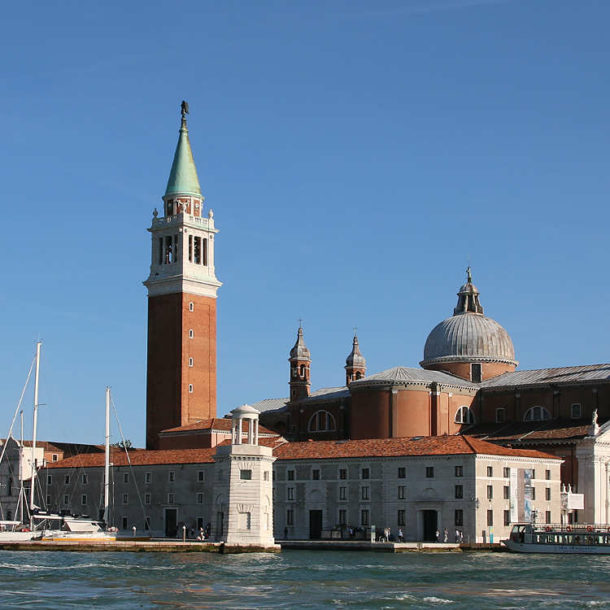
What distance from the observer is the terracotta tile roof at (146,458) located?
7056cm

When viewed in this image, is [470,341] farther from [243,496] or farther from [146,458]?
[243,496]

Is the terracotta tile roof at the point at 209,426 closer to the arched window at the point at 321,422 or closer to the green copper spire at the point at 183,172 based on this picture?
the arched window at the point at 321,422

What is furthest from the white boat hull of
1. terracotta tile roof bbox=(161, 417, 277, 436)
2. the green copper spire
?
the green copper spire

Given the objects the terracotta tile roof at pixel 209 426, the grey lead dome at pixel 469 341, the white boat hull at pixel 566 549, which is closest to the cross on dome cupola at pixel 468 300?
the grey lead dome at pixel 469 341

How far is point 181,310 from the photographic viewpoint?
79.9m

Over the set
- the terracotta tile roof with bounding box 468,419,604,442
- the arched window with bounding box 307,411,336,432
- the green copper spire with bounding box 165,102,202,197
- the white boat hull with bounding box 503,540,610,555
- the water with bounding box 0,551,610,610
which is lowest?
the water with bounding box 0,551,610,610

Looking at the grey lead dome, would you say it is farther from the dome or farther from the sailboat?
the sailboat

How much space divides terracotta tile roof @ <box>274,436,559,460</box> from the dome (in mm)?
13334

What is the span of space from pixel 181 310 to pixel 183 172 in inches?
360

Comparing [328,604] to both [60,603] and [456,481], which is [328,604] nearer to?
[60,603]

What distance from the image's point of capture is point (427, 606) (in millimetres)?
35906

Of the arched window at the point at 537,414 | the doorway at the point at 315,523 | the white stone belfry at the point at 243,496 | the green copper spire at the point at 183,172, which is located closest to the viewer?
the white stone belfry at the point at 243,496

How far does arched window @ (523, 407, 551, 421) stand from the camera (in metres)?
74.0

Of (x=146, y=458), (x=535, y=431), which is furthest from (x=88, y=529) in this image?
(x=535, y=431)
